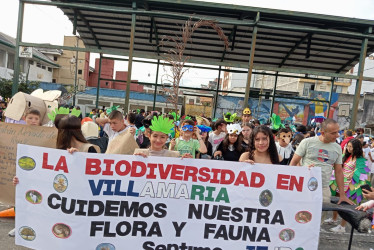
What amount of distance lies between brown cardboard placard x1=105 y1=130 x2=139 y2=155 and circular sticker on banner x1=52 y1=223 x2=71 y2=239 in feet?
3.42

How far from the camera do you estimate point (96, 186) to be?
2766 millimetres

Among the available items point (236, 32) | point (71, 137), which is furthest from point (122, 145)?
point (236, 32)

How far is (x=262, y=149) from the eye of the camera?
319 cm

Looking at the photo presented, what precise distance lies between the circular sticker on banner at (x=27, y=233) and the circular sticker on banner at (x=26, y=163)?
545 mm

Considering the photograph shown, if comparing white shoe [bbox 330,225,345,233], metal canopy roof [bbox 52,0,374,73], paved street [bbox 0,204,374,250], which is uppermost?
metal canopy roof [bbox 52,0,374,73]

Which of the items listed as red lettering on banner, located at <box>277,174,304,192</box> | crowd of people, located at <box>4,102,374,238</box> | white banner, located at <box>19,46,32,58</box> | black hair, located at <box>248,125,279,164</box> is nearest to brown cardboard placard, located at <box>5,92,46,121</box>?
crowd of people, located at <box>4,102,374,238</box>

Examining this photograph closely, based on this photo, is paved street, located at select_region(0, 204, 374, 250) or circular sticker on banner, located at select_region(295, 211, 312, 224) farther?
paved street, located at select_region(0, 204, 374, 250)

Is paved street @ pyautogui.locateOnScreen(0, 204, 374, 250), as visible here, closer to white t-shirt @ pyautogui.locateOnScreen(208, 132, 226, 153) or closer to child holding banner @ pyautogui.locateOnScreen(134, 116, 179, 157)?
child holding banner @ pyautogui.locateOnScreen(134, 116, 179, 157)

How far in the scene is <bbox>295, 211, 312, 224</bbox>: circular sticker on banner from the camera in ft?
9.27

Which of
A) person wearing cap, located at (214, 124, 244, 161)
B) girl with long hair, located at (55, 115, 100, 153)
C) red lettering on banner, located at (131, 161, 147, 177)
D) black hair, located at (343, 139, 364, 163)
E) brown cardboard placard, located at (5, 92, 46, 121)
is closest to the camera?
red lettering on banner, located at (131, 161, 147, 177)

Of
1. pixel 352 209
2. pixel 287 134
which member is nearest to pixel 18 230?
pixel 352 209

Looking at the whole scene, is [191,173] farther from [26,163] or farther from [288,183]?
[26,163]

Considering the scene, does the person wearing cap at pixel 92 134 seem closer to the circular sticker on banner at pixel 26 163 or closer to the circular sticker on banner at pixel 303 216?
the circular sticker on banner at pixel 26 163

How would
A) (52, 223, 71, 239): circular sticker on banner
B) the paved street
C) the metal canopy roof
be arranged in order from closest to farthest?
(52, 223, 71, 239): circular sticker on banner → the paved street → the metal canopy roof
